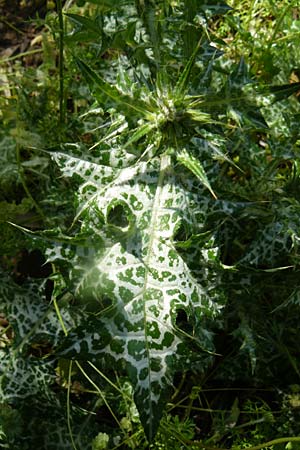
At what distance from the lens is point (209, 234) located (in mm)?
1571

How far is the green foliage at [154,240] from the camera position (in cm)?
154

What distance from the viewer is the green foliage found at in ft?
5.06

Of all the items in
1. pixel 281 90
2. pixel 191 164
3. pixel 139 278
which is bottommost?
pixel 139 278

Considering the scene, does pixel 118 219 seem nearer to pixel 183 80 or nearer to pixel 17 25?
pixel 183 80

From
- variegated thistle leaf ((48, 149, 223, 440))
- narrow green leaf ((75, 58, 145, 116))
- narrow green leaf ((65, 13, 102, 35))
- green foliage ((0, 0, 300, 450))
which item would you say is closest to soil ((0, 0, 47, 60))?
green foliage ((0, 0, 300, 450))

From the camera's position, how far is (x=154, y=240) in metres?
1.63

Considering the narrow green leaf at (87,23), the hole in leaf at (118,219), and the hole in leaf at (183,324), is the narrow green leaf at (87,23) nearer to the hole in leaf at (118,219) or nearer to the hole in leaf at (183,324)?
the hole in leaf at (118,219)

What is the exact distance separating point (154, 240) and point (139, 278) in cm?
11

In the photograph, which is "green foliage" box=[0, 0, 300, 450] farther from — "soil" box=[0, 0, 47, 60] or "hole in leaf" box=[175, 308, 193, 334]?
"soil" box=[0, 0, 47, 60]

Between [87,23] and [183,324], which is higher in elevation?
[87,23]

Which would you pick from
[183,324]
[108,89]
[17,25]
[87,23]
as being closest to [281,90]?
[108,89]

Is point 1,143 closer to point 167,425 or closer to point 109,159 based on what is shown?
point 109,159

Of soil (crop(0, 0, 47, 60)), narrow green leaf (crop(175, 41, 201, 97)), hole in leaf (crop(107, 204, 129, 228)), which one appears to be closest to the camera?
narrow green leaf (crop(175, 41, 201, 97))

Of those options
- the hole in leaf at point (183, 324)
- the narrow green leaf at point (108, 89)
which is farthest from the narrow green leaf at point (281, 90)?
the hole in leaf at point (183, 324)
